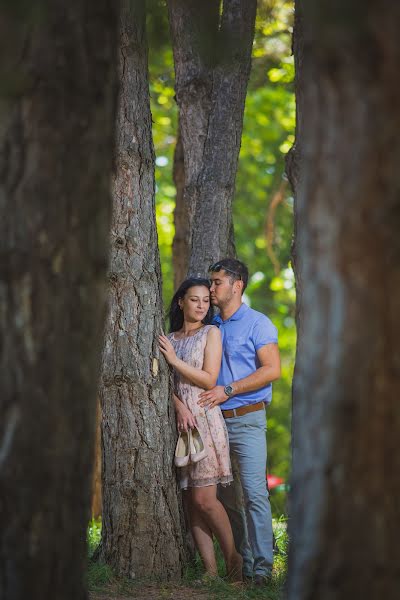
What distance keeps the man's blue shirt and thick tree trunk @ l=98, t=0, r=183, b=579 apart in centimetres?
68

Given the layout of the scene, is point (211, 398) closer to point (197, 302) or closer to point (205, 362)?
point (205, 362)

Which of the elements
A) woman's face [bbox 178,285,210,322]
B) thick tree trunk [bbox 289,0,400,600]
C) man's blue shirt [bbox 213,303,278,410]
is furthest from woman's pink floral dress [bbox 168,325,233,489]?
thick tree trunk [bbox 289,0,400,600]

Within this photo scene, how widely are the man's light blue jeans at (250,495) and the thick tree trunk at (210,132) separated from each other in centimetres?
162

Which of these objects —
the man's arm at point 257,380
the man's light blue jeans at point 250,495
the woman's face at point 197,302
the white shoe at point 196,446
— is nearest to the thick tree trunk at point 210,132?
the woman's face at point 197,302

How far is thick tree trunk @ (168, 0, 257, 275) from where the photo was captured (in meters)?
7.84

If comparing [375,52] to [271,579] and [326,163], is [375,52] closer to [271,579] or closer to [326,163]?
[326,163]

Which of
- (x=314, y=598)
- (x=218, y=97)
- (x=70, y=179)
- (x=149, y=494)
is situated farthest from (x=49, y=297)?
(x=218, y=97)

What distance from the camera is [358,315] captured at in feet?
9.56

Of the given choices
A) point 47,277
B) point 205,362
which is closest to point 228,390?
point 205,362

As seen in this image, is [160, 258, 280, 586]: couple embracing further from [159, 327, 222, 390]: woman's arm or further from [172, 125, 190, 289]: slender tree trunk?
[172, 125, 190, 289]: slender tree trunk

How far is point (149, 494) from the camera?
618 centimetres

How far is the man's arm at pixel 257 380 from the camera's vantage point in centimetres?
642

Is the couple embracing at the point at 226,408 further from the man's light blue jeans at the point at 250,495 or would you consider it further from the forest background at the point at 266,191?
the forest background at the point at 266,191

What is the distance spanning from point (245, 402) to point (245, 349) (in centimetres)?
41
